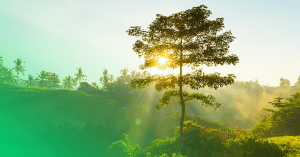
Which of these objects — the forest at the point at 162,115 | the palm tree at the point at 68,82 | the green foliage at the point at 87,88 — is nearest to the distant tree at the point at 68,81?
the palm tree at the point at 68,82

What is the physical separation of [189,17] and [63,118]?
37.5 metres

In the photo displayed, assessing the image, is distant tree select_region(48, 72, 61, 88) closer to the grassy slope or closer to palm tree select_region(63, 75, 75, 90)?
palm tree select_region(63, 75, 75, 90)

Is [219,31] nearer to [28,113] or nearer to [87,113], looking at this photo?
[87,113]

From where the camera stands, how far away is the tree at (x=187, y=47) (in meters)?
9.04

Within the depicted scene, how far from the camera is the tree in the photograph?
9.04 metres

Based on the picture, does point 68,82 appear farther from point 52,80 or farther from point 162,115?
point 162,115

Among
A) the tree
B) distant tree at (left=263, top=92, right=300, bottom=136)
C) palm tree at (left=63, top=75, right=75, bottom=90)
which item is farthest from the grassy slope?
palm tree at (left=63, top=75, right=75, bottom=90)

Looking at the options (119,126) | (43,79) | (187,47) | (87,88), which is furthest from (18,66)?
(187,47)

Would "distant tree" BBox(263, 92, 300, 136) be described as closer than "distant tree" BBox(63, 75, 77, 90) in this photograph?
Yes

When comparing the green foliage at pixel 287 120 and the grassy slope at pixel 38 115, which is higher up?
the green foliage at pixel 287 120

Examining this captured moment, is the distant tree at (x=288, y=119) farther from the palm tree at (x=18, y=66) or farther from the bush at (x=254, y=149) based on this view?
the palm tree at (x=18, y=66)

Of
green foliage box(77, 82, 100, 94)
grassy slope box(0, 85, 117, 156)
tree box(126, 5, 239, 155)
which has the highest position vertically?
tree box(126, 5, 239, 155)

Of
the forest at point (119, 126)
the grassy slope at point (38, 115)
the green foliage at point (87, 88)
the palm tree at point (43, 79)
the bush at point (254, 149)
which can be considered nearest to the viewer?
the bush at point (254, 149)

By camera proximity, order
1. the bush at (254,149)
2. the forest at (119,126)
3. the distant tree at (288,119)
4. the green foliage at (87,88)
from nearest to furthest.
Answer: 1. the bush at (254,149)
2. the forest at (119,126)
3. the distant tree at (288,119)
4. the green foliage at (87,88)
